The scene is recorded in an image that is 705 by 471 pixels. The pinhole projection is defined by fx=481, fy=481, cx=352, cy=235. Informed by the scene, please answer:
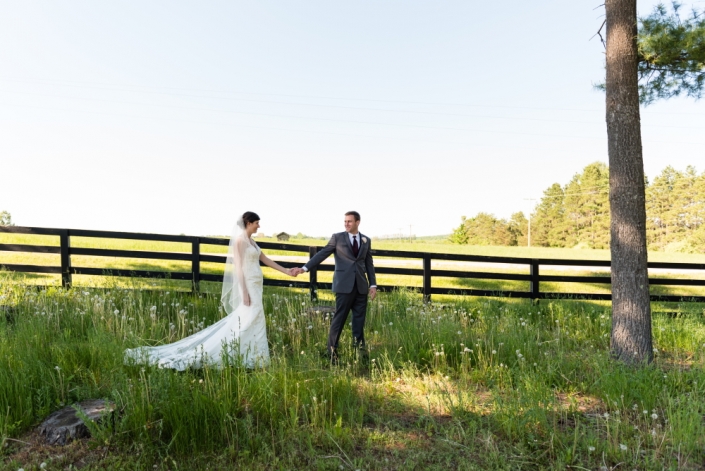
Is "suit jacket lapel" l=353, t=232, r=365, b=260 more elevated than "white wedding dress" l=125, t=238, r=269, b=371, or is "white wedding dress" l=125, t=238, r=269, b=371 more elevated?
"suit jacket lapel" l=353, t=232, r=365, b=260

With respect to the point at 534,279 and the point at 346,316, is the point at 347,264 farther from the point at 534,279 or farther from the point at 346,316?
the point at 534,279

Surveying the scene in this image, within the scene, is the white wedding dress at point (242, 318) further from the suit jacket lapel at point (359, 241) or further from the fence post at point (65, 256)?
the fence post at point (65, 256)

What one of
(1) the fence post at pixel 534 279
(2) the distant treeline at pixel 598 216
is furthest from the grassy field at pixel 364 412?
(2) the distant treeline at pixel 598 216

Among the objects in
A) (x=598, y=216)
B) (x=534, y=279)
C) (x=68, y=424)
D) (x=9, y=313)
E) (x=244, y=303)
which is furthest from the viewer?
(x=598, y=216)

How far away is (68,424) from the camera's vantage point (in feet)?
12.6

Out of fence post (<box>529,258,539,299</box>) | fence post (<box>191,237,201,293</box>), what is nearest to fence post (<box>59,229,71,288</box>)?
fence post (<box>191,237,201,293</box>)

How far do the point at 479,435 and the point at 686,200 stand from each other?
60452 millimetres

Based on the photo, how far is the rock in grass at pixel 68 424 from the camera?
12.4 feet

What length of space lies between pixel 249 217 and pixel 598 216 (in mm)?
59949

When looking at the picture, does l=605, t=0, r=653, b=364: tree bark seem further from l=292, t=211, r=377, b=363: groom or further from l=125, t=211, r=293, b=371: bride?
l=125, t=211, r=293, b=371: bride

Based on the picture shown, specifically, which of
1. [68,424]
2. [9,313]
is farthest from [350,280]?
[9,313]

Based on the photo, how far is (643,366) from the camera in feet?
19.8

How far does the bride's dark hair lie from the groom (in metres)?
1.09

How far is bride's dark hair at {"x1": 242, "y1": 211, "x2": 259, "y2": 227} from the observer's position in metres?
6.11
